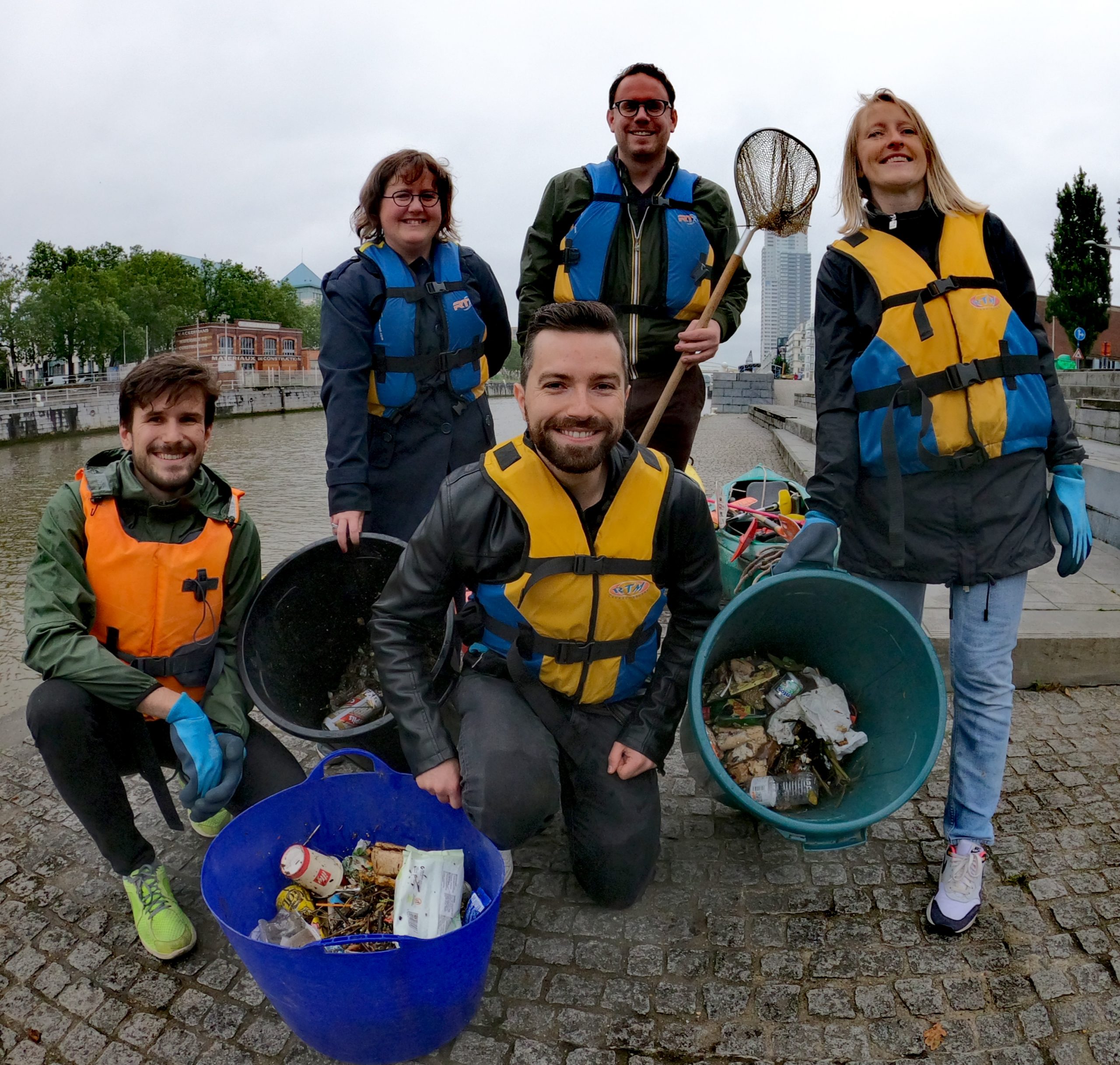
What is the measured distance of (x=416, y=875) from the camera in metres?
2.15

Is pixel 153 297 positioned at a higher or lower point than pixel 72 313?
higher

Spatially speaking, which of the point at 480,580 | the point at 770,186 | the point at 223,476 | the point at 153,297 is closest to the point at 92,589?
the point at 480,580

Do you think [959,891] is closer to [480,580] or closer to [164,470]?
[480,580]

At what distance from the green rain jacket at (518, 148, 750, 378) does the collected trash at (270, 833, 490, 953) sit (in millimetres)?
2167

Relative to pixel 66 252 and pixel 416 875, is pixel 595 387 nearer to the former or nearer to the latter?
pixel 416 875

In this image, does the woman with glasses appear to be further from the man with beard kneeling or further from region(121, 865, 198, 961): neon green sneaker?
region(121, 865, 198, 961): neon green sneaker

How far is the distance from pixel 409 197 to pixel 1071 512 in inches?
100

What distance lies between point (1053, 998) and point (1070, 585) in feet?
10.6

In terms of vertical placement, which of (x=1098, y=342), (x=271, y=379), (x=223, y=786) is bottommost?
(x=271, y=379)

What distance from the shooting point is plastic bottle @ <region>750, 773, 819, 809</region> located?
263 centimetres

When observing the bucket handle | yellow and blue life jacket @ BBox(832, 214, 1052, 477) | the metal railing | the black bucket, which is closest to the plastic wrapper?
the bucket handle

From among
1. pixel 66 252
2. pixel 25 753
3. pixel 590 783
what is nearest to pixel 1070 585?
pixel 590 783

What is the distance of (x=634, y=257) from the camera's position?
354cm

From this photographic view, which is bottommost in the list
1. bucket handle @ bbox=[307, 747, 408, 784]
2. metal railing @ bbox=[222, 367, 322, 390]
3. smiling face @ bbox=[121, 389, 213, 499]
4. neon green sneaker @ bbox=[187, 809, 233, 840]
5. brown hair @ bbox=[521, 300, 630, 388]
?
metal railing @ bbox=[222, 367, 322, 390]
